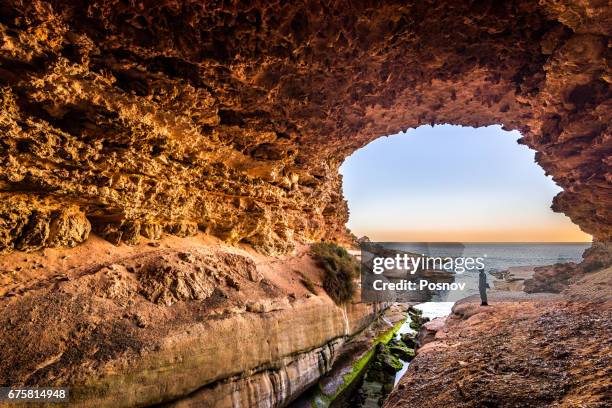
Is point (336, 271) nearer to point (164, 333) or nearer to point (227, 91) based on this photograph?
point (164, 333)

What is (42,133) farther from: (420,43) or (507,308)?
(507,308)

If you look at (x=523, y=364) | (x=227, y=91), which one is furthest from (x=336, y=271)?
(x=227, y=91)

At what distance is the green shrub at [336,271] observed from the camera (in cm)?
1526

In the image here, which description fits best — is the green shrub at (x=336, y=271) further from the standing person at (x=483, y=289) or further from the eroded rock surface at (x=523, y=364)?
the standing person at (x=483, y=289)

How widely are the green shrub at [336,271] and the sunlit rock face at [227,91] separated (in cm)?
634

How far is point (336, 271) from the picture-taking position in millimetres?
16156

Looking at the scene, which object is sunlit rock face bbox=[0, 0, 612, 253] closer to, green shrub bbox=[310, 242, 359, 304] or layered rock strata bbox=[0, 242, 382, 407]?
layered rock strata bbox=[0, 242, 382, 407]

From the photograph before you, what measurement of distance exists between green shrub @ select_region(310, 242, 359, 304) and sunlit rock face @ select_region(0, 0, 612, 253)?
20.8ft

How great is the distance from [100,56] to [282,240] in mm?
11005

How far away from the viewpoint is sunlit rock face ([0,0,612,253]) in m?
5.93

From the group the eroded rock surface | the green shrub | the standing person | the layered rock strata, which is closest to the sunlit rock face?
the layered rock strata

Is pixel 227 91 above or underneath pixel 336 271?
above

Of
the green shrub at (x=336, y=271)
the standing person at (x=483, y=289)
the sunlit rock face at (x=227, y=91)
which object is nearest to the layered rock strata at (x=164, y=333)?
the sunlit rock face at (x=227, y=91)

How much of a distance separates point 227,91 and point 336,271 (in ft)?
36.6
